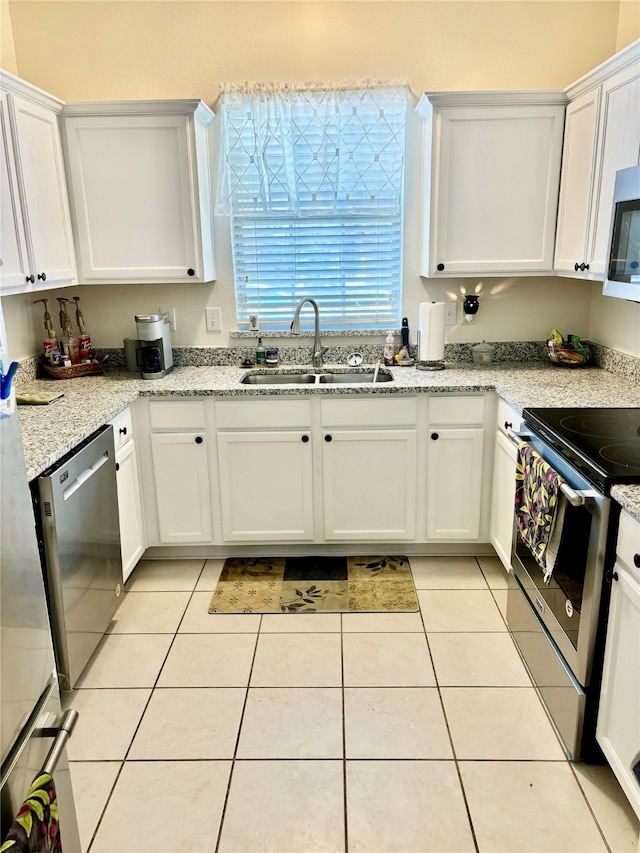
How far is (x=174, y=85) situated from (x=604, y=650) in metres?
3.09

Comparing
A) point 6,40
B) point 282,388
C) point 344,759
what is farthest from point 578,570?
point 6,40

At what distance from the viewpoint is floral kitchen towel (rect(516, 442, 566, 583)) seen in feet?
6.17

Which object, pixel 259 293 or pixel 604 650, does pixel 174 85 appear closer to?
pixel 259 293

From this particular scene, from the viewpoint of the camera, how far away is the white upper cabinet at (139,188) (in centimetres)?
290

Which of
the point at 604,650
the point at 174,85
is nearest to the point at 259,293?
the point at 174,85

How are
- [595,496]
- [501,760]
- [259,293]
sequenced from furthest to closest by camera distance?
[259,293], [501,760], [595,496]

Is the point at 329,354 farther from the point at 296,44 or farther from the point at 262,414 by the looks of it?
the point at 296,44

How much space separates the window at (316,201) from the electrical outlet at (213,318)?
0.11 metres

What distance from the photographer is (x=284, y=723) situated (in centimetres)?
206

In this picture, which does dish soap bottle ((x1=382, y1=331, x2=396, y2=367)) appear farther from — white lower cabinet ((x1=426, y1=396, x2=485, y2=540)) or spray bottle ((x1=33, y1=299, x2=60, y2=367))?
spray bottle ((x1=33, y1=299, x2=60, y2=367))

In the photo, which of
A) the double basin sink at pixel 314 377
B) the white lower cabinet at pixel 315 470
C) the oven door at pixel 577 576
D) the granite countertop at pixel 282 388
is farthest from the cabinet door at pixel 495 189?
the oven door at pixel 577 576

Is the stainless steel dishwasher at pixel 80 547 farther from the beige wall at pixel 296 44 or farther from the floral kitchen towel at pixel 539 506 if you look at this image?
the floral kitchen towel at pixel 539 506

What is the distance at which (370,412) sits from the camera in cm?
290

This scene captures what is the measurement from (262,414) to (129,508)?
0.73 m
